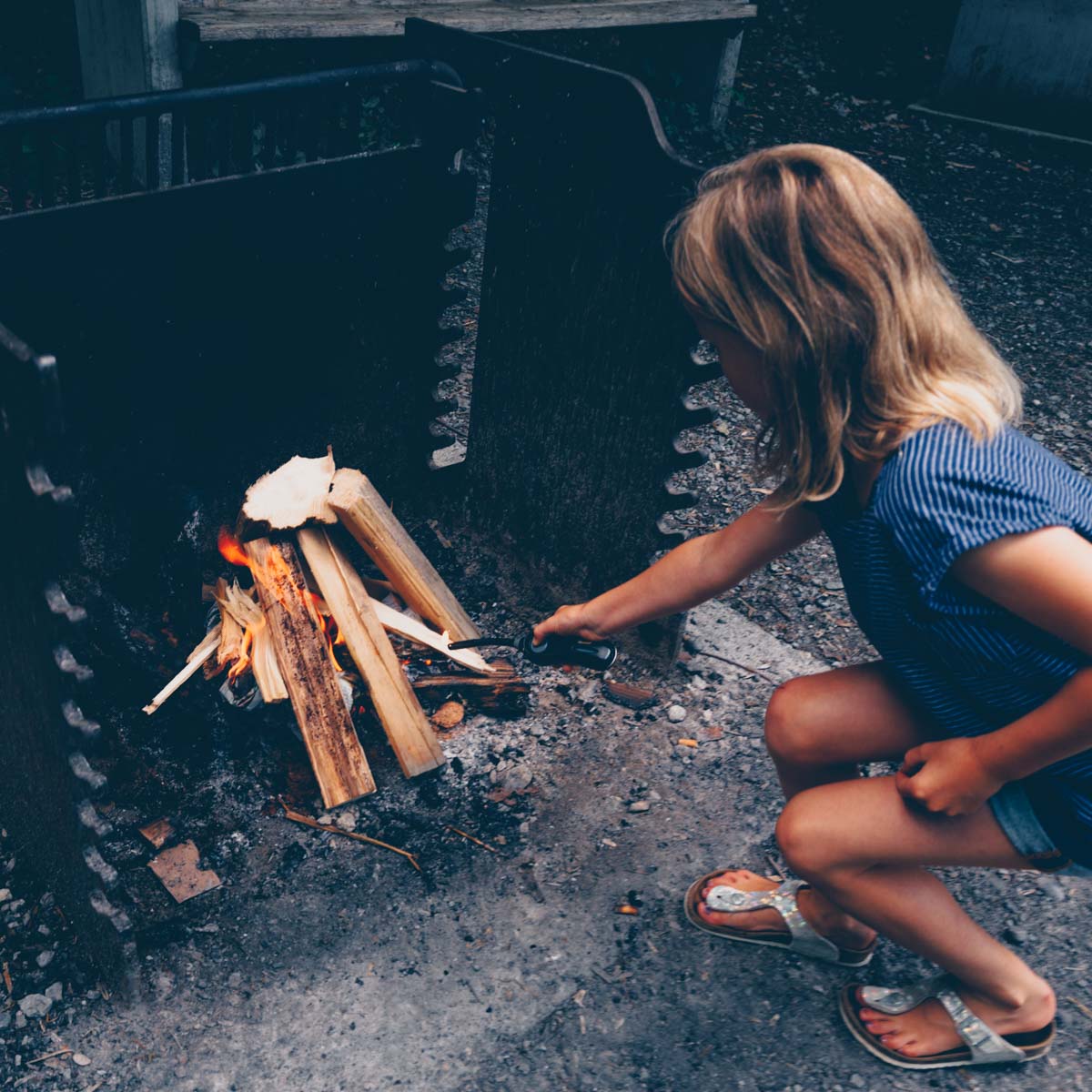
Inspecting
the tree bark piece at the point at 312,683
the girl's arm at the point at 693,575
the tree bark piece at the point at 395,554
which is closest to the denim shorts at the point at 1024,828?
the girl's arm at the point at 693,575

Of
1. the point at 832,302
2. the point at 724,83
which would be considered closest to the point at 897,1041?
the point at 832,302

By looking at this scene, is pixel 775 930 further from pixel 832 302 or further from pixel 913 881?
pixel 832 302

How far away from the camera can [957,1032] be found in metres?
2.11

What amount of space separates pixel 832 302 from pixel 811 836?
979 mm

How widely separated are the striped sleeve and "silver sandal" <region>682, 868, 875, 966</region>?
37.5 inches

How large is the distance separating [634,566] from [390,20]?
9.36ft

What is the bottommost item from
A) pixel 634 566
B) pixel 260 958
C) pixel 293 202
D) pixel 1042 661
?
pixel 260 958

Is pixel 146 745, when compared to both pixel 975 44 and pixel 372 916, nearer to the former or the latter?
pixel 372 916

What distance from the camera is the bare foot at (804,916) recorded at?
227 centimetres

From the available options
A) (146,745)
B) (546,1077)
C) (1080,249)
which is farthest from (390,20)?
(1080,249)

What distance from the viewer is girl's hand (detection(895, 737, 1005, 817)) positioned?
1.77 m

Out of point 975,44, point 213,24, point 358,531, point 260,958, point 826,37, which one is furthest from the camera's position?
point 826,37

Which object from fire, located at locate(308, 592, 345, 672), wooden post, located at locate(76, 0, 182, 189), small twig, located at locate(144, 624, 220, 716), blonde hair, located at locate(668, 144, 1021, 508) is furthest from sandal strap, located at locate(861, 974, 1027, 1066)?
wooden post, located at locate(76, 0, 182, 189)

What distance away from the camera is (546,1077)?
2049 millimetres
